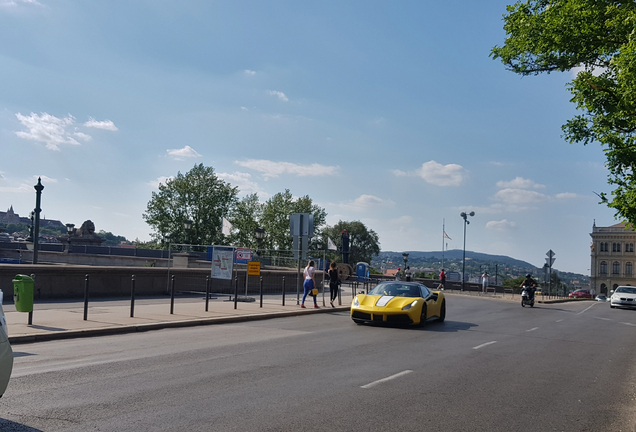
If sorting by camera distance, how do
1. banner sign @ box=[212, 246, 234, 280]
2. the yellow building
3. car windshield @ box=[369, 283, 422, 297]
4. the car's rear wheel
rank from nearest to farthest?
the car's rear wheel, car windshield @ box=[369, 283, 422, 297], banner sign @ box=[212, 246, 234, 280], the yellow building

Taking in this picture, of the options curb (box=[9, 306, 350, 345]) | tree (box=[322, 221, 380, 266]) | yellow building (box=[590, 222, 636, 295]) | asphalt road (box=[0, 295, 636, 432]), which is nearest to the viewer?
asphalt road (box=[0, 295, 636, 432])

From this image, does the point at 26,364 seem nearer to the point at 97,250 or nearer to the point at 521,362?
the point at 521,362

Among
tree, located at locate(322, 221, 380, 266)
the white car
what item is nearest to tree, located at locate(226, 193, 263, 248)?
tree, located at locate(322, 221, 380, 266)

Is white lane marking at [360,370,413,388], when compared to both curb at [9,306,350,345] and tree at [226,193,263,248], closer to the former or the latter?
curb at [9,306,350,345]

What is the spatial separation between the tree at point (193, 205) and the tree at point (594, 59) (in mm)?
77745

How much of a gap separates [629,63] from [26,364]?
12700 millimetres

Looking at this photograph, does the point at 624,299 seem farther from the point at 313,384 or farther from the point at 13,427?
the point at 13,427

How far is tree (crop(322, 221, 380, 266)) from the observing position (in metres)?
130

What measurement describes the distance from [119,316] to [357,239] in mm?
119058

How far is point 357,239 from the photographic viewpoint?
13338cm

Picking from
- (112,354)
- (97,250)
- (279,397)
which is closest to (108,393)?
(279,397)

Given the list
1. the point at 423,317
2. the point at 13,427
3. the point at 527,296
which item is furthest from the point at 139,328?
the point at 527,296

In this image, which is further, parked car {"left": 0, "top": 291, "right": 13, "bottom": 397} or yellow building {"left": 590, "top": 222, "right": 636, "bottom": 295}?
yellow building {"left": 590, "top": 222, "right": 636, "bottom": 295}

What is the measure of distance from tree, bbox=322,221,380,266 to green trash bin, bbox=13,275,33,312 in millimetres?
115832
